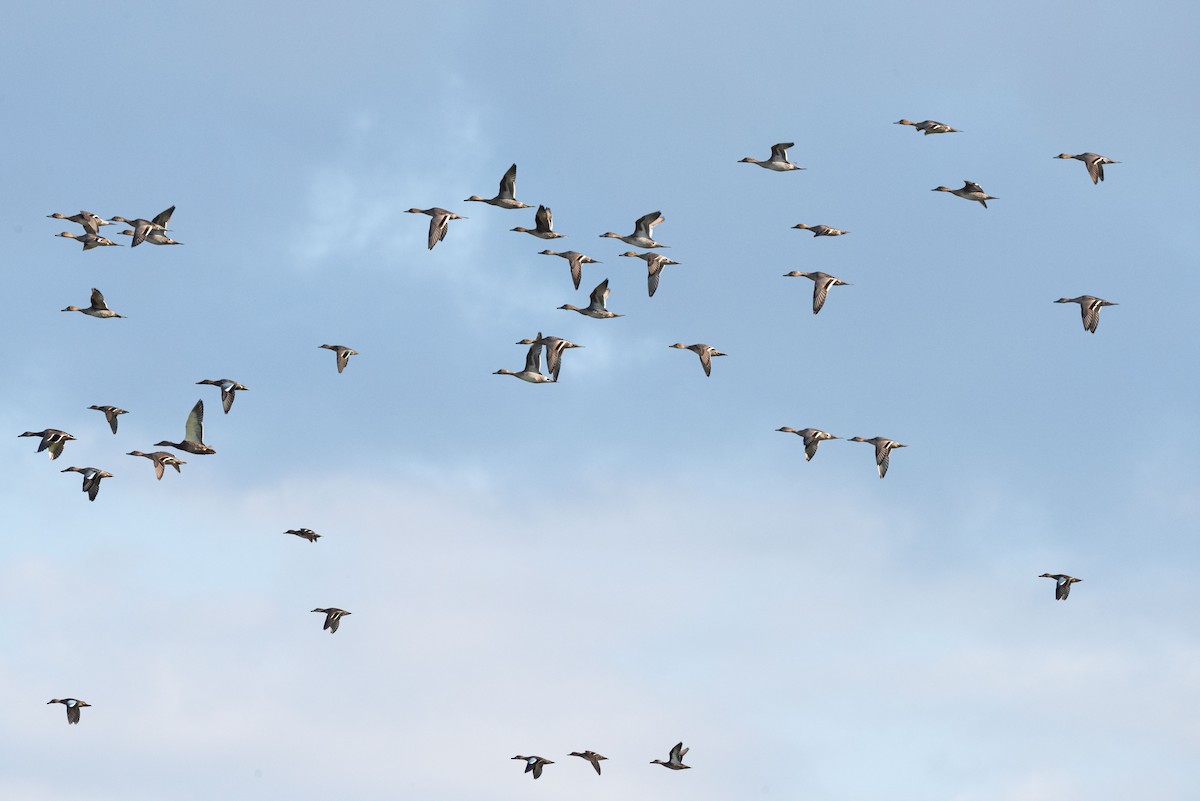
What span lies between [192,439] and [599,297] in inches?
722

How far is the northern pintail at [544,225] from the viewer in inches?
3482

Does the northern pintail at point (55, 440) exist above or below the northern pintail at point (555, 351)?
below

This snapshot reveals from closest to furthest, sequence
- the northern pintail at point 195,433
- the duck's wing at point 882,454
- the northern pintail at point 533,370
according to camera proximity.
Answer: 1. the northern pintail at point 195,433
2. the duck's wing at point 882,454
3. the northern pintail at point 533,370

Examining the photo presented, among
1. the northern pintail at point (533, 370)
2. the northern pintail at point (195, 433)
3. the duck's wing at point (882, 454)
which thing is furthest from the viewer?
the northern pintail at point (533, 370)

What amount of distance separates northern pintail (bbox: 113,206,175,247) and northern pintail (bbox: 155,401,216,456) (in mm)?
9179

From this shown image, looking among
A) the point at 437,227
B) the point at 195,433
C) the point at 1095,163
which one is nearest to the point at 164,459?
the point at 195,433

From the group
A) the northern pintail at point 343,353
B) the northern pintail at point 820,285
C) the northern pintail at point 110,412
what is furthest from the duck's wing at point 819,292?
the northern pintail at point 110,412

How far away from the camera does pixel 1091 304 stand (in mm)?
86812

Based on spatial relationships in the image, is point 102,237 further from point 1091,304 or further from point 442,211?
point 1091,304

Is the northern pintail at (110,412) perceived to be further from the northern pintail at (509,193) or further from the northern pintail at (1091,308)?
the northern pintail at (1091,308)

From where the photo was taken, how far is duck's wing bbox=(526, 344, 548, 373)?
92438 mm

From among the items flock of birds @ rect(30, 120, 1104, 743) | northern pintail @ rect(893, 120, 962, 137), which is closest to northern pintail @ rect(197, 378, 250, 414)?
flock of birds @ rect(30, 120, 1104, 743)

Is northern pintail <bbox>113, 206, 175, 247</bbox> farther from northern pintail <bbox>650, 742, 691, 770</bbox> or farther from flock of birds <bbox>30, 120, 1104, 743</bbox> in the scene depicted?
northern pintail <bbox>650, 742, 691, 770</bbox>

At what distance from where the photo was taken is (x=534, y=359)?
92562 mm
